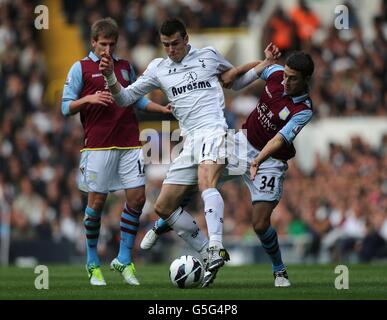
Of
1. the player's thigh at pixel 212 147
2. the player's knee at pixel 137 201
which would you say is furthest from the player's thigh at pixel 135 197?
the player's thigh at pixel 212 147

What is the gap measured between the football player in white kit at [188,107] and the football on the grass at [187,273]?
266 millimetres

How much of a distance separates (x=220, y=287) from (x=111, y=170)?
6.11 ft

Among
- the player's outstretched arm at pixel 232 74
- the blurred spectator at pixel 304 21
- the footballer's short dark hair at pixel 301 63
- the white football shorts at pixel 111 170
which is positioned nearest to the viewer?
the footballer's short dark hair at pixel 301 63

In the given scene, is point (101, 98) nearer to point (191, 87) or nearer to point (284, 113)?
point (191, 87)

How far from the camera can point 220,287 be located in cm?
1174

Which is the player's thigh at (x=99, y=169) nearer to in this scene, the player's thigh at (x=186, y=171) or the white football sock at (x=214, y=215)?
the player's thigh at (x=186, y=171)

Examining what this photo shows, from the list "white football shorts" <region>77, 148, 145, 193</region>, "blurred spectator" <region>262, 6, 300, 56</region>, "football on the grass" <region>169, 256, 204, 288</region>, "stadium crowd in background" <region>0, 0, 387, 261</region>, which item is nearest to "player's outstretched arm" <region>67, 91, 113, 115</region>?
"white football shorts" <region>77, 148, 145, 193</region>

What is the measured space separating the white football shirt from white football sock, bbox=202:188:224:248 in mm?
841

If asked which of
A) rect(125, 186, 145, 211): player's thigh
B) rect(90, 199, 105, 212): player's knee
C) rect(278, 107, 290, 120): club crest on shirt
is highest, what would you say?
rect(278, 107, 290, 120): club crest on shirt

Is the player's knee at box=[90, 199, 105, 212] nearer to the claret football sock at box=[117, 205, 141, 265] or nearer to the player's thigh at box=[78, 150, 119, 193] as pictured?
the player's thigh at box=[78, 150, 119, 193]

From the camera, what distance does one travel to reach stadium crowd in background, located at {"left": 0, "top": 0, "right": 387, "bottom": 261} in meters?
21.3

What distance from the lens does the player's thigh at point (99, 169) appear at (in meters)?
12.5

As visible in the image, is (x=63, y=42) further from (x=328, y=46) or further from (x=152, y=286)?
(x=152, y=286)
